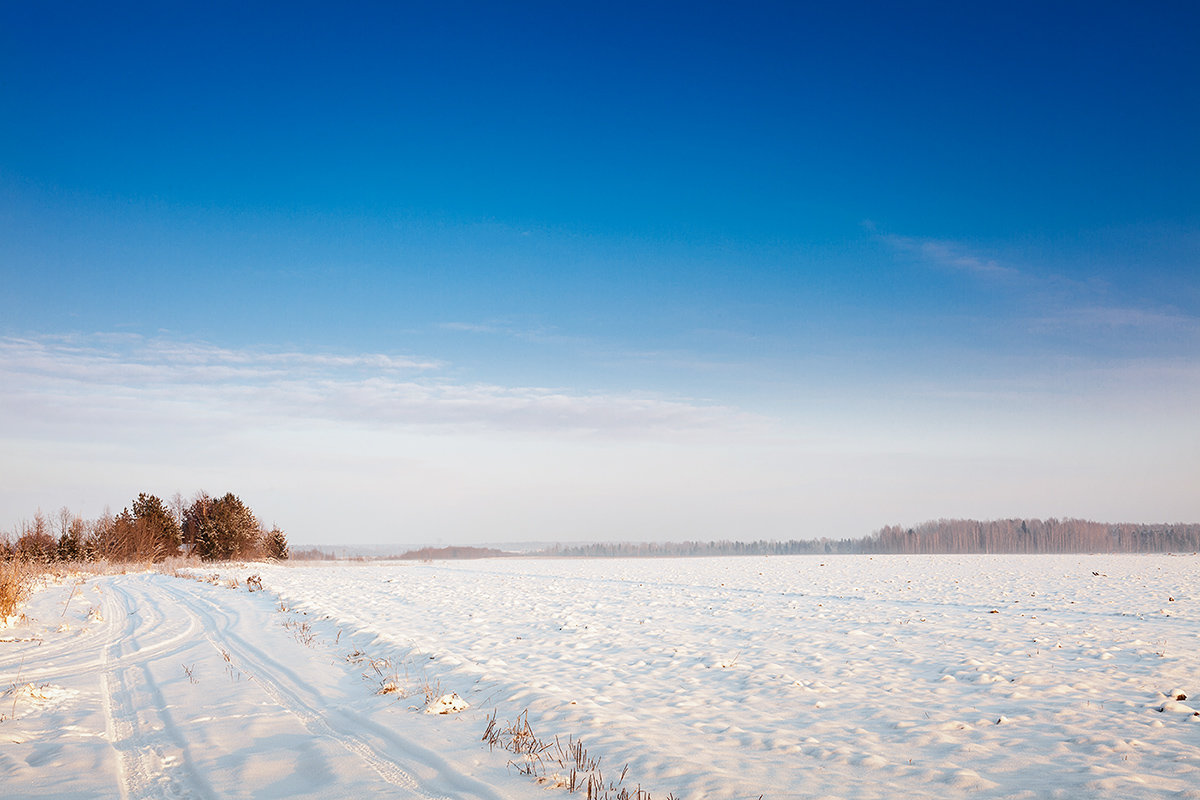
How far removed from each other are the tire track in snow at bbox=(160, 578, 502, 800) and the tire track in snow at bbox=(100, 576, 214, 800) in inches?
45.6

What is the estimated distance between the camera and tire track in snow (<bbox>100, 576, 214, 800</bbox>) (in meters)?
5.11

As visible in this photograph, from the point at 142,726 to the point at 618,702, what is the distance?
17.2 feet

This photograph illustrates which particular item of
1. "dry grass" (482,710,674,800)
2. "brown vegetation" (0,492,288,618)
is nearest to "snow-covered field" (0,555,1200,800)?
"dry grass" (482,710,674,800)

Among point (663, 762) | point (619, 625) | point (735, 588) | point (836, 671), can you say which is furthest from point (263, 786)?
point (735, 588)

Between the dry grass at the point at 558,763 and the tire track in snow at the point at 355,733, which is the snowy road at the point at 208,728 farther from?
the dry grass at the point at 558,763

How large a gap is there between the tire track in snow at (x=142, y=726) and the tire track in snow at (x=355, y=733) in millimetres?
1158

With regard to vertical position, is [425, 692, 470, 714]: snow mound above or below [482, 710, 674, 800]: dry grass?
below

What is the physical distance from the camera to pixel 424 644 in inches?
475

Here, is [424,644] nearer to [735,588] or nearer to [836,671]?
[836,671]

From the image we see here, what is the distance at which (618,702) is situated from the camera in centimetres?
816

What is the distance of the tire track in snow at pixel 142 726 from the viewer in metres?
5.11

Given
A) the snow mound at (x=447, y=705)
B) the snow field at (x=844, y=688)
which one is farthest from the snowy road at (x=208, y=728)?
the snow field at (x=844, y=688)

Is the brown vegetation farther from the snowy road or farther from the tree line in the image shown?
the snowy road

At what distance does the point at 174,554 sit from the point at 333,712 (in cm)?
7778
